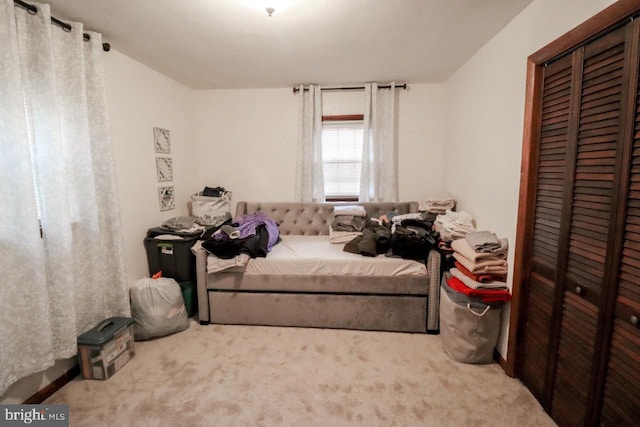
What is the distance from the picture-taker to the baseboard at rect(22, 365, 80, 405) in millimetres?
1751

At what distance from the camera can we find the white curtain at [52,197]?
5.07ft

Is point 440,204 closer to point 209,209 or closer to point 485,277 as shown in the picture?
point 485,277

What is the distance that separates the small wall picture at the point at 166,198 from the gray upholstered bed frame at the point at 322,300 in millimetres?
811

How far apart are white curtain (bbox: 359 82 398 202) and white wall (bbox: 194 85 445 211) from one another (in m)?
0.17

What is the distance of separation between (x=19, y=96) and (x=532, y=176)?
2.91m

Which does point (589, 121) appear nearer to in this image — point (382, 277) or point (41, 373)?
point (382, 277)

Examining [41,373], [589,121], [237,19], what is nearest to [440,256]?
[589,121]

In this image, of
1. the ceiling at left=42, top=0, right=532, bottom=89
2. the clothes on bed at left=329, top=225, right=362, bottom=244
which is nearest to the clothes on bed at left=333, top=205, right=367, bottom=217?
the clothes on bed at left=329, top=225, right=362, bottom=244

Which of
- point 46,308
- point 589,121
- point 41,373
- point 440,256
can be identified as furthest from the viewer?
point 440,256

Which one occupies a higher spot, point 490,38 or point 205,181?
point 490,38

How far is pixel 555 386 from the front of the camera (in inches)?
62.7

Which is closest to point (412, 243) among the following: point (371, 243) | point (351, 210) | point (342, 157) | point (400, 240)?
point (400, 240)

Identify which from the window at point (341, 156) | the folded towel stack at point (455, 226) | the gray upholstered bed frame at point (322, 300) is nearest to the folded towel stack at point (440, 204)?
the folded towel stack at point (455, 226)

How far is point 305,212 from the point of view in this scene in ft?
11.5
